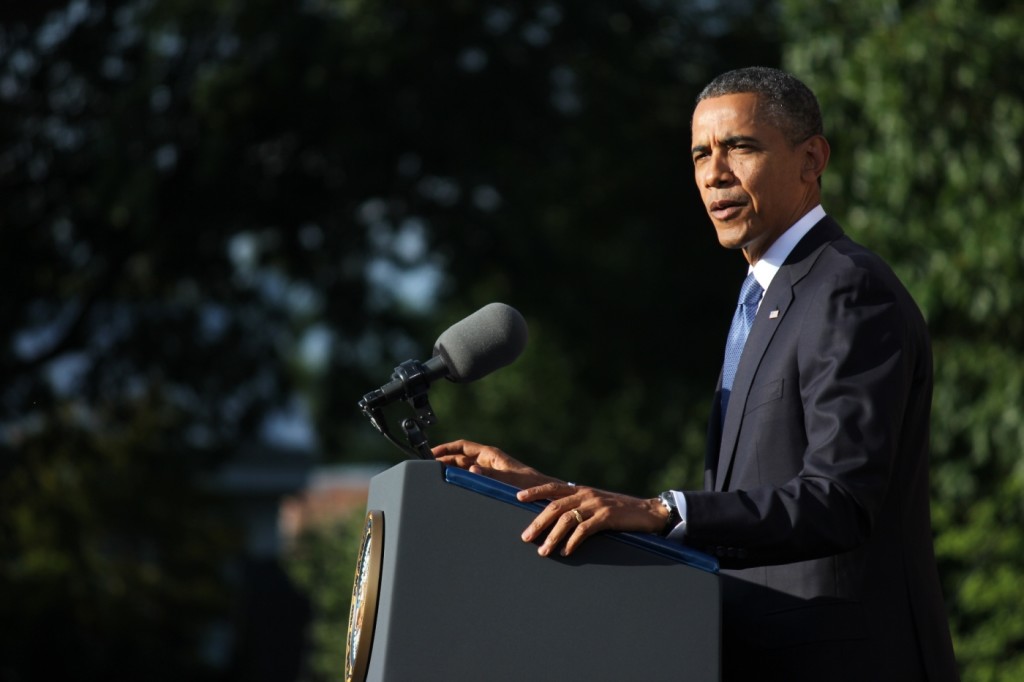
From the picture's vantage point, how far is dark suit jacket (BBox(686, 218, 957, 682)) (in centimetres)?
217

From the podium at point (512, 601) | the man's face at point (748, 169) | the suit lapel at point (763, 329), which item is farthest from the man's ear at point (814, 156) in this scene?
the podium at point (512, 601)

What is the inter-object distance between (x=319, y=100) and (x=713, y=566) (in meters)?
9.94

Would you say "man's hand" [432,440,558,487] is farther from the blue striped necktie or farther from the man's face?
the man's face

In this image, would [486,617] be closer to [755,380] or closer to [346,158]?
[755,380]

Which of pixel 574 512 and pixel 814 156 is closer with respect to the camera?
pixel 574 512

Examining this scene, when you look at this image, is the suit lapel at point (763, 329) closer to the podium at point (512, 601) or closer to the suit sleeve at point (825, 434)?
the suit sleeve at point (825, 434)

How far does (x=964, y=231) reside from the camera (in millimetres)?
7070

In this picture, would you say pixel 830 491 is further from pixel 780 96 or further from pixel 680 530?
pixel 780 96

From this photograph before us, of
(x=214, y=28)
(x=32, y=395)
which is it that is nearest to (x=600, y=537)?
(x=214, y=28)

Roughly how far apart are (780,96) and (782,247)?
0.86ft

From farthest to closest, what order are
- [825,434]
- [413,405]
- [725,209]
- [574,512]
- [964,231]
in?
[964,231], [725,209], [413,405], [825,434], [574,512]

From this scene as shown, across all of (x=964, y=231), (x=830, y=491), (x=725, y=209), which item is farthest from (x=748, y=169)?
(x=964, y=231)

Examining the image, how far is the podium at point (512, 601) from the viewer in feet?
6.76

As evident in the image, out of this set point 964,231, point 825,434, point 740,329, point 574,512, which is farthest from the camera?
point 964,231
